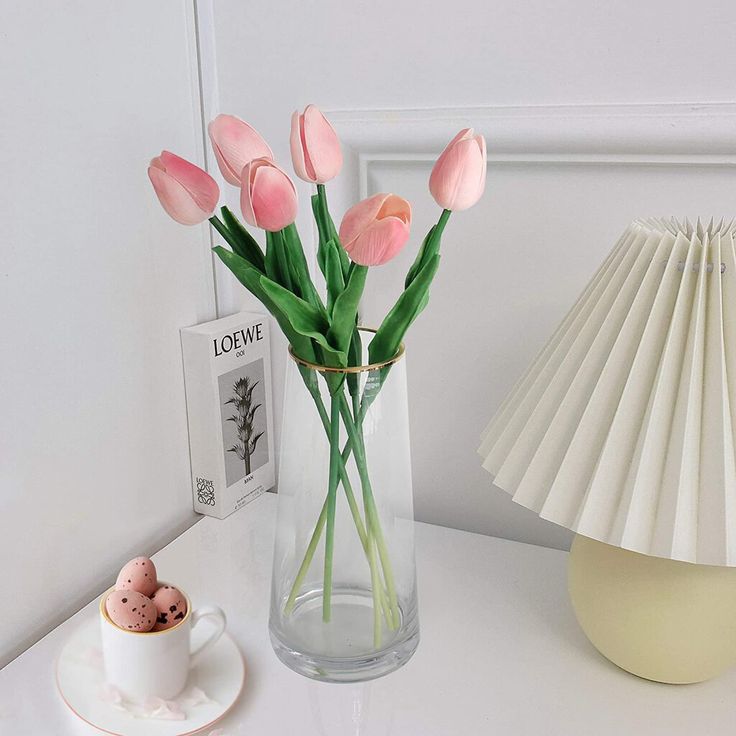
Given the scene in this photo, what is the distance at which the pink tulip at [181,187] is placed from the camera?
20.8 inches

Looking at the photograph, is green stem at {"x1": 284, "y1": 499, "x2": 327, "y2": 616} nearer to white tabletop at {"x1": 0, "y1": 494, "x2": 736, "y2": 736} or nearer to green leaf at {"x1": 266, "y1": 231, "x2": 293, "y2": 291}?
white tabletop at {"x1": 0, "y1": 494, "x2": 736, "y2": 736}

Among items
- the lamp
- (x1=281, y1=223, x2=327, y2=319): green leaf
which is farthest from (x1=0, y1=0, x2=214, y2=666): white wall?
the lamp

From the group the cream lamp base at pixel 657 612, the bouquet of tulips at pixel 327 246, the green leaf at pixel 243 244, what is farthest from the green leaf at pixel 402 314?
the cream lamp base at pixel 657 612

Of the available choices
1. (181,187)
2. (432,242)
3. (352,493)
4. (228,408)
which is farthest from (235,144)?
(228,408)

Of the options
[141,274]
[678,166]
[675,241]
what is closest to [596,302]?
[675,241]

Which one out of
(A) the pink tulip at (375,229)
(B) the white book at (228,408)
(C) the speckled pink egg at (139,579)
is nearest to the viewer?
(A) the pink tulip at (375,229)

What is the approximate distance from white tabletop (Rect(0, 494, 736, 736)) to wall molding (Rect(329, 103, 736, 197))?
0.40m

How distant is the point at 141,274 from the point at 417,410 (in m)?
0.32

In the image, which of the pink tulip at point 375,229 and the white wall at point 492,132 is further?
the white wall at point 492,132

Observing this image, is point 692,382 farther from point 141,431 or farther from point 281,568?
point 141,431

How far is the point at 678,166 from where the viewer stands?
68 centimetres

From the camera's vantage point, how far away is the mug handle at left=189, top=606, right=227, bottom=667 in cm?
61

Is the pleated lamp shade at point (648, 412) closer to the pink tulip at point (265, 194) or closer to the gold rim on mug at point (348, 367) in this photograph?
the gold rim on mug at point (348, 367)

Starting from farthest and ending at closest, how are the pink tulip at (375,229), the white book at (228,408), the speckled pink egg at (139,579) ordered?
the white book at (228,408), the speckled pink egg at (139,579), the pink tulip at (375,229)
